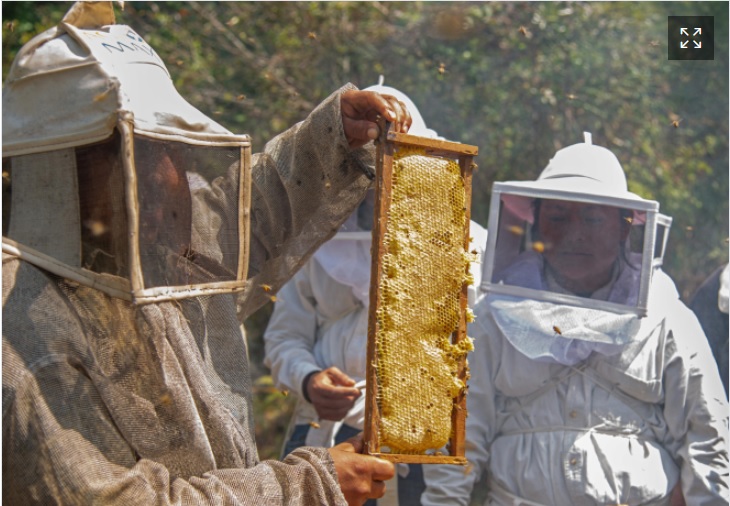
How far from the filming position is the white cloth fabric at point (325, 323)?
342 cm

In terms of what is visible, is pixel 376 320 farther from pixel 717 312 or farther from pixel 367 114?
pixel 717 312

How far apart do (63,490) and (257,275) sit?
88 centimetres

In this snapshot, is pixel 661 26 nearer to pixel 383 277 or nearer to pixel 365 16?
pixel 365 16

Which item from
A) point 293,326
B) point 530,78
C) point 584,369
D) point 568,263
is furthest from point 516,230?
point 530,78

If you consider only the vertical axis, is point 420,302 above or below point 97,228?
below

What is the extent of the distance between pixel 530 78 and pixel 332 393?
3.26m

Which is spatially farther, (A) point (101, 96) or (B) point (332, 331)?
(B) point (332, 331)

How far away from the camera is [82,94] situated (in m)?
1.78

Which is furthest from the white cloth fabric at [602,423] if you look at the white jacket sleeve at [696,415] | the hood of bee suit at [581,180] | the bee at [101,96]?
the bee at [101,96]

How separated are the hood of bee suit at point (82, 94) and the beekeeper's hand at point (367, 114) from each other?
0.42 metres

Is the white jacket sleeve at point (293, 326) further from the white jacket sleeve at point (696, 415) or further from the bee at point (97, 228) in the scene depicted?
the bee at point (97, 228)

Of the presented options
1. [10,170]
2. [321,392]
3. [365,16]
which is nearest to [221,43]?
[365,16]

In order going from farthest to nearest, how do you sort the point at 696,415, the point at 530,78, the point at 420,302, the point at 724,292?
the point at 530,78 → the point at 724,292 → the point at 696,415 → the point at 420,302

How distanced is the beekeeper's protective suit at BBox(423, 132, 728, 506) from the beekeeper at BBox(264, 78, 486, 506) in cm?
27
